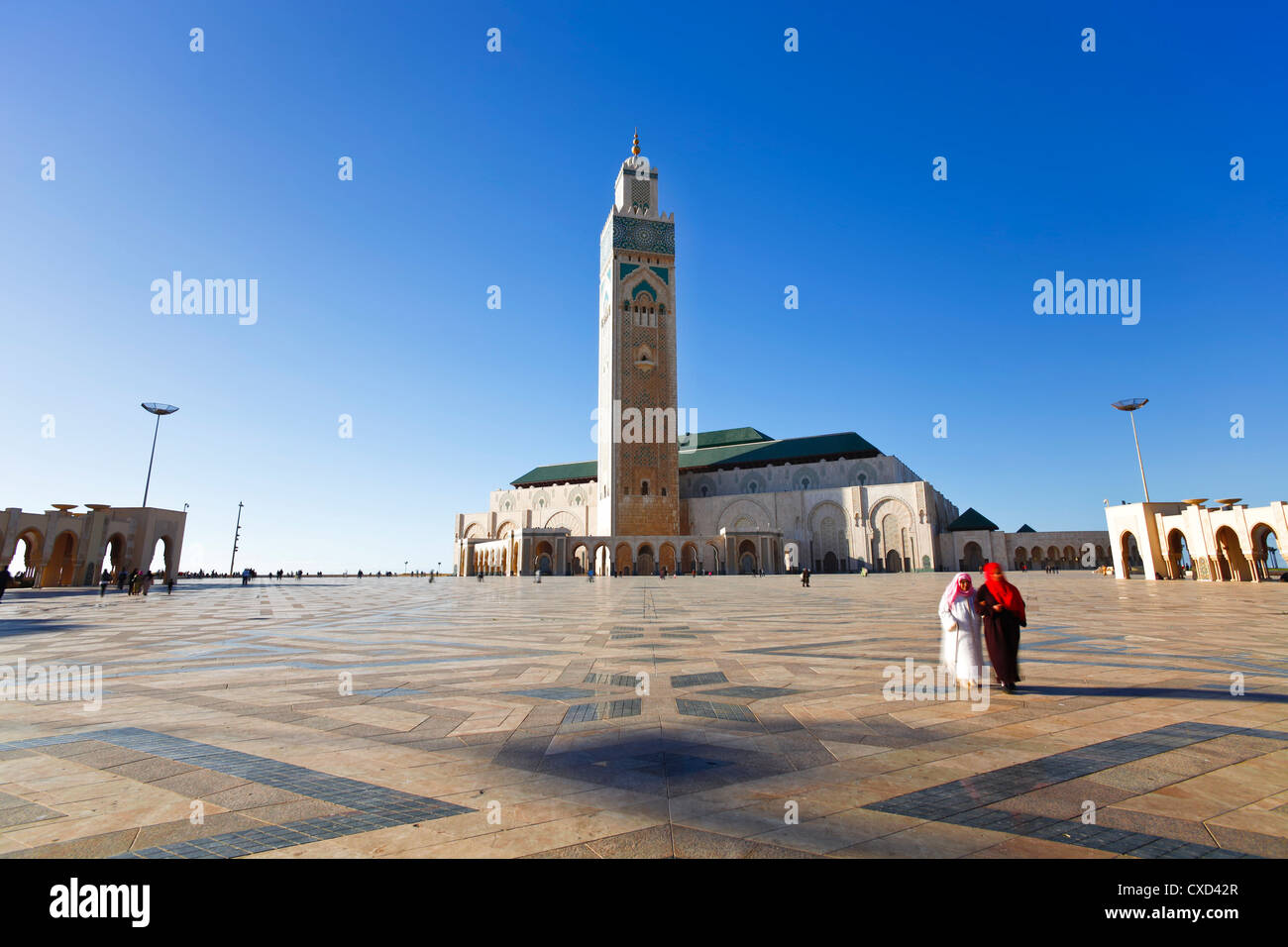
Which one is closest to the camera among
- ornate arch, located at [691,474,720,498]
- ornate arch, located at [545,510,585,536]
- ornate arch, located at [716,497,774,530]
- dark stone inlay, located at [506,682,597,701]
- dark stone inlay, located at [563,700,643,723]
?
dark stone inlay, located at [563,700,643,723]

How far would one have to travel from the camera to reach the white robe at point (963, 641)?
4863 millimetres

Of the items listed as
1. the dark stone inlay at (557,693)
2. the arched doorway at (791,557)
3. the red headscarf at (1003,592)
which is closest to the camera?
the dark stone inlay at (557,693)

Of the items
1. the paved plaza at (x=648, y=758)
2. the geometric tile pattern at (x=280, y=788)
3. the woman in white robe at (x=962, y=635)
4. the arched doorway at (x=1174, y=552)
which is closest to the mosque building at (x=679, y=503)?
the arched doorway at (x=1174, y=552)

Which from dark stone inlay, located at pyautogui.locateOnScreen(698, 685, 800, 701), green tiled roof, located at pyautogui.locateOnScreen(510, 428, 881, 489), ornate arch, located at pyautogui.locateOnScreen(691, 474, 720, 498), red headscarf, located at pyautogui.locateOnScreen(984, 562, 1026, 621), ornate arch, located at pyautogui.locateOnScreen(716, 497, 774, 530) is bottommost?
dark stone inlay, located at pyautogui.locateOnScreen(698, 685, 800, 701)

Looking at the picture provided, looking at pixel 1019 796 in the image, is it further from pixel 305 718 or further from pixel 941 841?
pixel 305 718

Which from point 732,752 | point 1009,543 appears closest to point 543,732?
point 732,752

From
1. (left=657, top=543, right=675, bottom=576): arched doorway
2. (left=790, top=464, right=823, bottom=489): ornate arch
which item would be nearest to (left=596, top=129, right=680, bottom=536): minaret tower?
(left=657, top=543, right=675, bottom=576): arched doorway

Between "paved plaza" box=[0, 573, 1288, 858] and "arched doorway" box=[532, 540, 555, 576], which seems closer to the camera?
"paved plaza" box=[0, 573, 1288, 858]

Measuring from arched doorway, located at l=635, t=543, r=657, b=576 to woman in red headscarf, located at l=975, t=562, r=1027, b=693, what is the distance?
4411cm

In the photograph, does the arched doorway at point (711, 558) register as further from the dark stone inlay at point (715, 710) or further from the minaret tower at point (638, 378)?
the dark stone inlay at point (715, 710)

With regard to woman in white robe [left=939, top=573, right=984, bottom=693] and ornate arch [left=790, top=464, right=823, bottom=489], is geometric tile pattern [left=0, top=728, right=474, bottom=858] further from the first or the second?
ornate arch [left=790, top=464, right=823, bottom=489]

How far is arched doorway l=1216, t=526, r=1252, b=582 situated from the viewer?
22.6 meters

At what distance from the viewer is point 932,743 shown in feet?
Answer: 10.7

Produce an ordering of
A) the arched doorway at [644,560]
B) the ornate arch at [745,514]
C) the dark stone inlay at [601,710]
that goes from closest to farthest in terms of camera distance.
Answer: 1. the dark stone inlay at [601,710]
2. the arched doorway at [644,560]
3. the ornate arch at [745,514]
